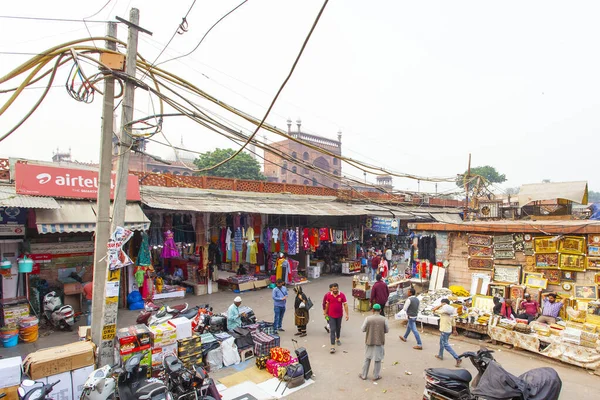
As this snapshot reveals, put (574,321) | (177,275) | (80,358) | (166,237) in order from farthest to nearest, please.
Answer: (177,275)
(166,237)
(574,321)
(80,358)

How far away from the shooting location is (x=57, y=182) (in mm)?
9773

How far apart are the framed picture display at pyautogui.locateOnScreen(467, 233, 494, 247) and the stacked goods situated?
11295 mm

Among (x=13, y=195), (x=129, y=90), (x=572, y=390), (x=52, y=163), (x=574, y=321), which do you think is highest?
(x=129, y=90)

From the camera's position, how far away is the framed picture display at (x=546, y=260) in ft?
35.8

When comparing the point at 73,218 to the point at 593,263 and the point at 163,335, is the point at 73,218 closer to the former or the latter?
the point at 163,335

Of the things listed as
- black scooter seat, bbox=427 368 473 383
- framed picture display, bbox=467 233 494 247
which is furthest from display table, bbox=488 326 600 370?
black scooter seat, bbox=427 368 473 383

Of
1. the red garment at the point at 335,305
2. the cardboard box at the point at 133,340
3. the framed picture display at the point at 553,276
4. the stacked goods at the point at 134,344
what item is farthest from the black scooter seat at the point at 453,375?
the framed picture display at the point at 553,276

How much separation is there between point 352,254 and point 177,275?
1039 centimetres

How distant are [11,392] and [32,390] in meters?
0.48

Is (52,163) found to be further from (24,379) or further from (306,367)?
(306,367)

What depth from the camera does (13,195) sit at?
868cm

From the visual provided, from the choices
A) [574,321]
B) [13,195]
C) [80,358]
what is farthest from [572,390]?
[13,195]

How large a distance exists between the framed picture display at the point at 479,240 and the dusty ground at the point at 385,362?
13.4ft

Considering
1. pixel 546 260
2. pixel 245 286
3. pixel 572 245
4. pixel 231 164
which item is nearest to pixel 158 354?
pixel 245 286
